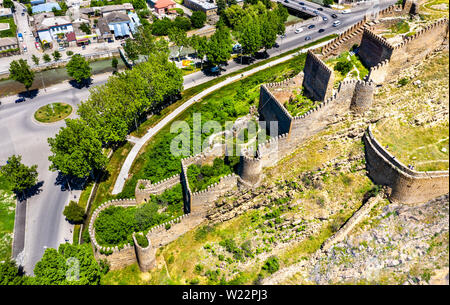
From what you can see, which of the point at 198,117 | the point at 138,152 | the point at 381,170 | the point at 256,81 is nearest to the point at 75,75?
the point at 138,152

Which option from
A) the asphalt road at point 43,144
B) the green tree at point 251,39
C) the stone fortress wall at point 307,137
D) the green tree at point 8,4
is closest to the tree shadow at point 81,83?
the asphalt road at point 43,144

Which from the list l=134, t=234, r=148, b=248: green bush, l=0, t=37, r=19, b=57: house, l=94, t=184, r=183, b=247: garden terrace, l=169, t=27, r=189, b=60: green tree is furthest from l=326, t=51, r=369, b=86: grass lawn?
l=0, t=37, r=19, b=57: house

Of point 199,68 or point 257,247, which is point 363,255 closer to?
point 257,247

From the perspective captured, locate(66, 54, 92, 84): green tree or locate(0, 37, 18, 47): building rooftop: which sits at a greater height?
locate(0, 37, 18, 47): building rooftop

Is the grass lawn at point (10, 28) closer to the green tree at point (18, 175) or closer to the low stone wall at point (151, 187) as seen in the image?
the green tree at point (18, 175)

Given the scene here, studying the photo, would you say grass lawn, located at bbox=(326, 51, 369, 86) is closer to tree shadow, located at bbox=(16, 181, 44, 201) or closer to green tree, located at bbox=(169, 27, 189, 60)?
tree shadow, located at bbox=(16, 181, 44, 201)

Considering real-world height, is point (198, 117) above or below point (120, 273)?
above
